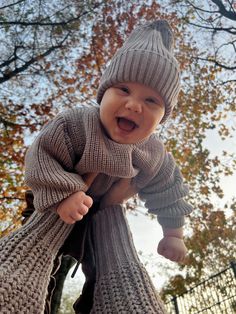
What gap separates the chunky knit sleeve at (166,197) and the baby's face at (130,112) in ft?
1.26

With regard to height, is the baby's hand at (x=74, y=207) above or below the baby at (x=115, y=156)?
below

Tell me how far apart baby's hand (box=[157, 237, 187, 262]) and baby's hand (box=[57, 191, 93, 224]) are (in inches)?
25.3

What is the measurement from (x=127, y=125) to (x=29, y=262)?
2.52 ft

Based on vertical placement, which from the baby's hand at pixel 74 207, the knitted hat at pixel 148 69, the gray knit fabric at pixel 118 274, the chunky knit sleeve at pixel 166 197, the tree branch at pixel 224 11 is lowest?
the gray knit fabric at pixel 118 274

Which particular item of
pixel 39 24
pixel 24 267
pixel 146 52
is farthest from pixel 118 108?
pixel 39 24

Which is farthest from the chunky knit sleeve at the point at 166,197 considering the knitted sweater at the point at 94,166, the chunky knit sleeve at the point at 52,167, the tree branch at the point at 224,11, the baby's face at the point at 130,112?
the tree branch at the point at 224,11

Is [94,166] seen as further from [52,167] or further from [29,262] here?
[29,262]

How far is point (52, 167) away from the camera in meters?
1.42

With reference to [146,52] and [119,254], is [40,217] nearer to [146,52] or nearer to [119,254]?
[119,254]

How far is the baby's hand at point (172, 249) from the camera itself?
173cm

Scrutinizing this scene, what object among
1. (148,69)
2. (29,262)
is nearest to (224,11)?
(148,69)

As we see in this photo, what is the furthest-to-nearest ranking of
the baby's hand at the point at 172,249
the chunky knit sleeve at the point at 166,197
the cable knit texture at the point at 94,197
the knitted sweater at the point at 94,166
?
the chunky knit sleeve at the point at 166,197, the baby's hand at the point at 172,249, the knitted sweater at the point at 94,166, the cable knit texture at the point at 94,197

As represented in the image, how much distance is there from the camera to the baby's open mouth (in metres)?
1.56

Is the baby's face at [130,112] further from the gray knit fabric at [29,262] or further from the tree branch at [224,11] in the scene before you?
the tree branch at [224,11]
